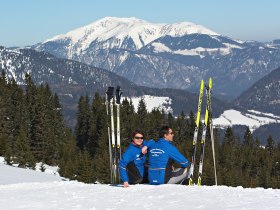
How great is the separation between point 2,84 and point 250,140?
67.5m

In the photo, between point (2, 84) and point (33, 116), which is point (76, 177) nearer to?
point (33, 116)

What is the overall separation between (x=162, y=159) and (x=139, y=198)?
2627 mm

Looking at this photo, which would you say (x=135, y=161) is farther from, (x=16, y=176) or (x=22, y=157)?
(x=22, y=157)

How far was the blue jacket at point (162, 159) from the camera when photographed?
17.3 meters

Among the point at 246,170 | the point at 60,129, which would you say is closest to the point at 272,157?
the point at 246,170

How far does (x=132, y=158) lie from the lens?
1800 centimetres

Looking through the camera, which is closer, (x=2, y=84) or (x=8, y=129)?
(x=8, y=129)

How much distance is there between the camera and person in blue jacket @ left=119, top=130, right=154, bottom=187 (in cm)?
1777

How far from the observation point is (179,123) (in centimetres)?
12238

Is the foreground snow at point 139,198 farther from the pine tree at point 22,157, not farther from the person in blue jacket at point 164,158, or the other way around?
the pine tree at point 22,157

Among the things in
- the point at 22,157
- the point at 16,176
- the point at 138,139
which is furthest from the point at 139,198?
the point at 22,157

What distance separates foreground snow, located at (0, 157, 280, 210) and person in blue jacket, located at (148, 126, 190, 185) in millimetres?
684

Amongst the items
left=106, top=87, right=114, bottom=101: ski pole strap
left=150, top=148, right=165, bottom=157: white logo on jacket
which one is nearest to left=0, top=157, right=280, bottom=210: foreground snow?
left=150, top=148, right=165, bottom=157: white logo on jacket

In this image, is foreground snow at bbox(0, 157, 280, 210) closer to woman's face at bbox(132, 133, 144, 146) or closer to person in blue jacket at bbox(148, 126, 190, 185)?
person in blue jacket at bbox(148, 126, 190, 185)
